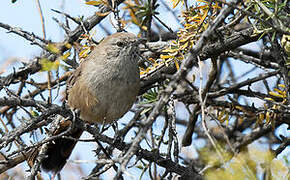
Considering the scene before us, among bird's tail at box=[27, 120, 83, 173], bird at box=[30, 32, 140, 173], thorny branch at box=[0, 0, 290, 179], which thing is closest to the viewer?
thorny branch at box=[0, 0, 290, 179]

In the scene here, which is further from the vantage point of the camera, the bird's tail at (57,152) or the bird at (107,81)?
the bird's tail at (57,152)

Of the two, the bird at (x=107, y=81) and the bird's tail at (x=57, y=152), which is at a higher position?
the bird at (x=107, y=81)

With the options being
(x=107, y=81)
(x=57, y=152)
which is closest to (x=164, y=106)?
(x=107, y=81)

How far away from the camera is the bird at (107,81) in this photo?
4.63 meters

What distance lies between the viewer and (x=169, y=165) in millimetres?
4176

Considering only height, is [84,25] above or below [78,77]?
above

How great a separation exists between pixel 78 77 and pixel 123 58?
0.57 metres

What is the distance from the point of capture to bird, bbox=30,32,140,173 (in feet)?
15.2

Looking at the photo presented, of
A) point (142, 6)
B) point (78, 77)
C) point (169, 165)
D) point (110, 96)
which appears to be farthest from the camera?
point (78, 77)

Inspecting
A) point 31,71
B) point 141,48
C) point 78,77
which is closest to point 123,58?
point 141,48

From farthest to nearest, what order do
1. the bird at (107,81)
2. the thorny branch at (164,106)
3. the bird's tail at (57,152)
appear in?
1. the bird's tail at (57,152)
2. the bird at (107,81)
3. the thorny branch at (164,106)

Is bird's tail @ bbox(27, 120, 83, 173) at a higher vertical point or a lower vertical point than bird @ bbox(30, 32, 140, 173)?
lower

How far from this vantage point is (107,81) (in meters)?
4.63

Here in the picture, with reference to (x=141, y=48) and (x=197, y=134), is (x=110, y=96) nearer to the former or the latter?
(x=141, y=48)
